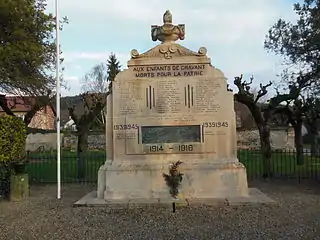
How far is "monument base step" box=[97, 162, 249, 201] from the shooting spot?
1149 centimetres

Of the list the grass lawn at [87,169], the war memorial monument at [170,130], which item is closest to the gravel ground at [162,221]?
the war memorial monument at [170,130]

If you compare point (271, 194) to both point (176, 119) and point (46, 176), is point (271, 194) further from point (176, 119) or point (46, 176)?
point (46, 176)

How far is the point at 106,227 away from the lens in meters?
8.55

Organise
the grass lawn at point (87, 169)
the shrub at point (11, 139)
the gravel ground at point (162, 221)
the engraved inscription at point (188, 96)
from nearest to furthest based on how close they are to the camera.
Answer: the gravel ground at point (162, 221) < the engraved inscription at point (188, 96) < the shrub at point (11, 139) < the grass lawn at point (87, 169)

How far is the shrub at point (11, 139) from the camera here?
13.0 metres

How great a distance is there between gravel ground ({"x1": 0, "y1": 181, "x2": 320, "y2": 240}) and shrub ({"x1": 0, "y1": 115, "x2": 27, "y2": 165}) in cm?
151

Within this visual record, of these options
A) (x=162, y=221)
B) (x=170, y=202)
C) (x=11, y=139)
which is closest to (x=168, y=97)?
(x=170, y=202)

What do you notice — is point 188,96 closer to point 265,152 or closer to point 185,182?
point 185,182

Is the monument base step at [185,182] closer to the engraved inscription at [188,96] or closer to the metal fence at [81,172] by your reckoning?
the engraved inscription at [188,96]

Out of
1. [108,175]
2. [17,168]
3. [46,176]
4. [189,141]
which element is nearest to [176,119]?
[189,141]

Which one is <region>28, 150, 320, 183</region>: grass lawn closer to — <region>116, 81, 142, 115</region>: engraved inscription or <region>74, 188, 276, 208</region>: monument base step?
<region>116, 81, 142, 115</region>: engraved inscription

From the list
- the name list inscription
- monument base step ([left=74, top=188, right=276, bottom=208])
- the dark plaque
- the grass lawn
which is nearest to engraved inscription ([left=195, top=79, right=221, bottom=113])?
the name list inscription

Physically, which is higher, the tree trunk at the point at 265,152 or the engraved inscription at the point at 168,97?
the engraved inscription at the point at 168,97

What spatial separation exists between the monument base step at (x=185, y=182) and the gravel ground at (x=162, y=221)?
38.9 inches
